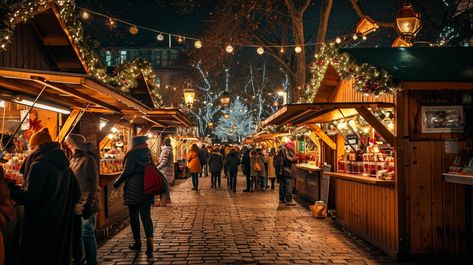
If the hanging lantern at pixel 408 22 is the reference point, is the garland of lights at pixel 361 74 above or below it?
below

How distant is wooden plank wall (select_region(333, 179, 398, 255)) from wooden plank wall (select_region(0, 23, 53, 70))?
22.0 ft

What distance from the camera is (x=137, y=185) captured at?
29.4 feet

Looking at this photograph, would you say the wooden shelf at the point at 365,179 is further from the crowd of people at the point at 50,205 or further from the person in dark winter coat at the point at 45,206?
the person in dark winter coat at the point at 45,206

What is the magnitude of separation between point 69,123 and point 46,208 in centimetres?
381

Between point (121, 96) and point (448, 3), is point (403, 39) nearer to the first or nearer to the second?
point (121, 96)

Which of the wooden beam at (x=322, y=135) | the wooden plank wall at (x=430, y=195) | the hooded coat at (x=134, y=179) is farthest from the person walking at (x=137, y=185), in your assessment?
the wooden beam at (x=322, y=135)

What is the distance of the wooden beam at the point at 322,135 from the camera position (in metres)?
14.4

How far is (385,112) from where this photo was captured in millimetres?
10852

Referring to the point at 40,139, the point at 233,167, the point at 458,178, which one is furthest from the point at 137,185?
the point at 233,167

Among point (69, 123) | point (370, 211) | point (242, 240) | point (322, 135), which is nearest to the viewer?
point (69, 123)

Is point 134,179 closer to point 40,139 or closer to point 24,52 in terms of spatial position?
point 40,139

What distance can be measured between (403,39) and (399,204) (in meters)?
5.08

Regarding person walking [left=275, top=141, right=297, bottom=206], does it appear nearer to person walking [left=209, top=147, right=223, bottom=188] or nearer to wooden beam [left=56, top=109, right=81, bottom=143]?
person walking [left=209, top=147, right=223, bottom=188]

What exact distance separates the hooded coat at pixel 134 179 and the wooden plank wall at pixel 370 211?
4027mm
